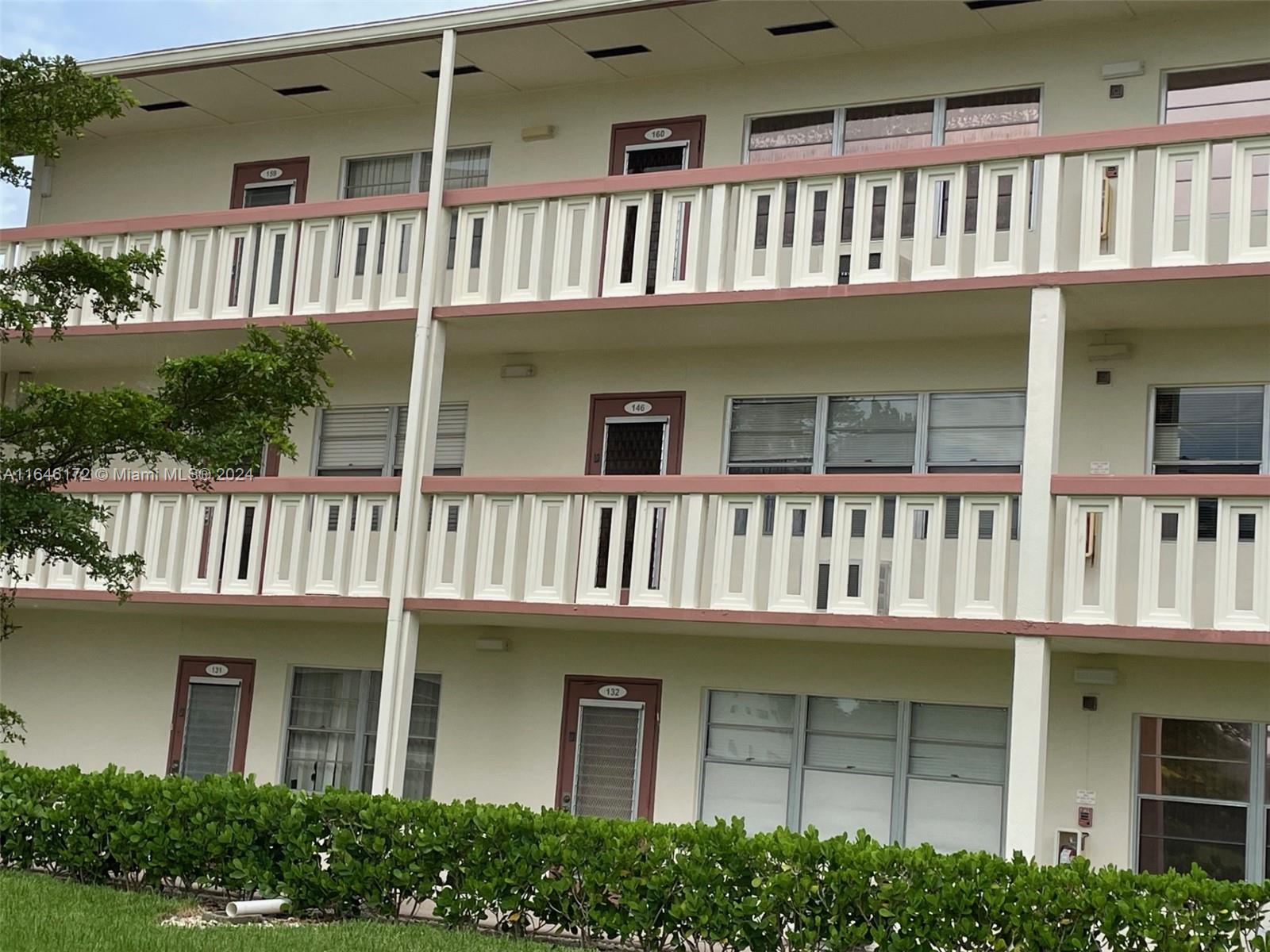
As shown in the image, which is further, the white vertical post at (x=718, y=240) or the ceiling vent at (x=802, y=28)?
the ceiling vent at (x=802, y=28)

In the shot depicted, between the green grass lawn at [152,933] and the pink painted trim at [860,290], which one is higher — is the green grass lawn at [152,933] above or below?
below

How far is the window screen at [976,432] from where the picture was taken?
13.9 m

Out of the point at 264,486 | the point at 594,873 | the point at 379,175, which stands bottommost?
the point at 594,873

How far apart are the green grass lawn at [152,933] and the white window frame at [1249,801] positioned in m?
5.33

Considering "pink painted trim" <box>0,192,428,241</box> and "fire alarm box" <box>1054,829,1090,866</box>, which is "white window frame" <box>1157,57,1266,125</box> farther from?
"pink painted trim" <box>0,192,428,241</box>

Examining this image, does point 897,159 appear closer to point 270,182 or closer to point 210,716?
point 270,182

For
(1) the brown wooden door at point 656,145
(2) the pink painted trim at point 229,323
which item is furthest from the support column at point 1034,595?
(2) the pink painted trim at point 229,323

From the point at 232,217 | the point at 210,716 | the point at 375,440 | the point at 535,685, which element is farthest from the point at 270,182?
the point at 535,685

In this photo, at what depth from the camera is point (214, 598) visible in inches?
585

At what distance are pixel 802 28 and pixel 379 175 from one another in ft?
17.6

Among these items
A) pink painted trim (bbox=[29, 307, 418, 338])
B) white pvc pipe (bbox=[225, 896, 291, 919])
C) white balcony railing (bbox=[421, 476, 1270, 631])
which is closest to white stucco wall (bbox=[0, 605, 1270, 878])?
white balcony railing (bbox=[421, 476, 1270, 631])

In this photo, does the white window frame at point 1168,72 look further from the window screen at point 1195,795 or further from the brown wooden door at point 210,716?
the brown wooden door at point 210,716

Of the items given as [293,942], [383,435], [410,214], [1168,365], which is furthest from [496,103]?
[293,942]

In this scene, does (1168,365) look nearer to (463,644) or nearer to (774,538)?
(774,538)
